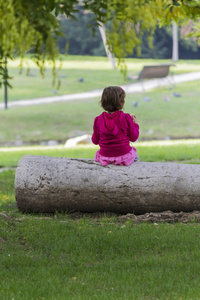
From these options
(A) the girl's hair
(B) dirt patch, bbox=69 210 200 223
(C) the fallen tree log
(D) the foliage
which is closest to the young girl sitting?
(A) the girl's hair

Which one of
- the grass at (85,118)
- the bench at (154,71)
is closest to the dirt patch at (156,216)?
the grass at (85,118)

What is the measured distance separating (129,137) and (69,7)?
3.16 m

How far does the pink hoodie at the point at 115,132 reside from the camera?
22.6 feet

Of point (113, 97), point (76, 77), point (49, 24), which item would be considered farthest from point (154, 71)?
point (49, 24)

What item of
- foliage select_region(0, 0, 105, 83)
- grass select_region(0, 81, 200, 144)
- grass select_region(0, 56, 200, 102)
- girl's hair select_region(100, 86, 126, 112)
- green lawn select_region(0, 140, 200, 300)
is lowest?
grass select_region(0, 81, 200, 144)

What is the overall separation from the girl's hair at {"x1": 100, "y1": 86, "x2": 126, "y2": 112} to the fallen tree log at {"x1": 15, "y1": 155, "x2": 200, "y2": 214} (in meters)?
0.77

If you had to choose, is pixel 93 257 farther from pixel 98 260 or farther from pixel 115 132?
pixel 115 132

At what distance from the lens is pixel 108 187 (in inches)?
269

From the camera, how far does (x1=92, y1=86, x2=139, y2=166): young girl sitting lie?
22.5ft

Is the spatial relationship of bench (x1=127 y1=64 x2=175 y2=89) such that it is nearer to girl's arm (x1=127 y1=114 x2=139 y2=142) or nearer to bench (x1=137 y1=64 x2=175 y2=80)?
bench (x1=137 y1=64 x2=175 y2=80)

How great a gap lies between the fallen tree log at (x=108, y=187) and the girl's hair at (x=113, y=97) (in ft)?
2.53

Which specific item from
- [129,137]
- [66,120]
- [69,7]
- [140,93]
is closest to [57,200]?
[129,137]

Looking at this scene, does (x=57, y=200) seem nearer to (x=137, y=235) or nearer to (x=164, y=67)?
(x=137, y=235)

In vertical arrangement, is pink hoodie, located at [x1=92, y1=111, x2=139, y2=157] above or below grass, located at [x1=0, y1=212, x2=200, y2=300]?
above
